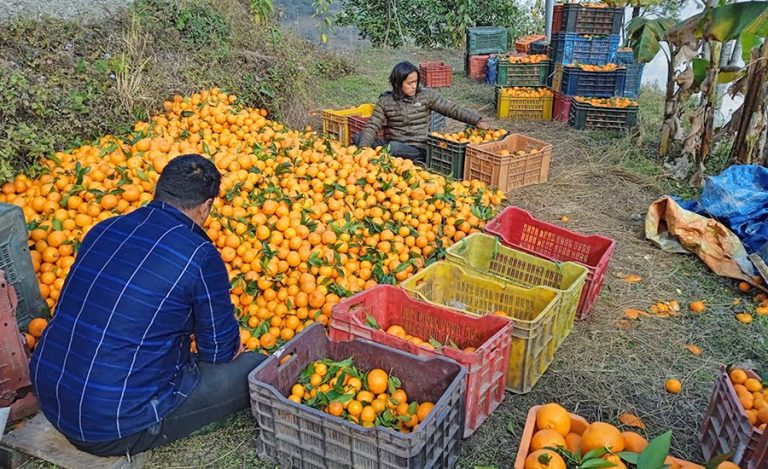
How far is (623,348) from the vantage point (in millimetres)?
4012

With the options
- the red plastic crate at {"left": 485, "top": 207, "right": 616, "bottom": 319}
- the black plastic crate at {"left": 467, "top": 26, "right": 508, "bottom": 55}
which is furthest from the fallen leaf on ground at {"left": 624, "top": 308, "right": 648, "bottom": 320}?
the black plastic crate at {"left": 467, "top": 26, "right": 508, "bottom": 55}

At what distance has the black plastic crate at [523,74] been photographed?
970cm

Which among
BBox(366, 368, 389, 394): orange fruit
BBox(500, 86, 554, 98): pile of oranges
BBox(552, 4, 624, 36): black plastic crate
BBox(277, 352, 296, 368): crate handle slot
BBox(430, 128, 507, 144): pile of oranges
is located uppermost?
BBox(552, 4, 624, 36): black plastic crate

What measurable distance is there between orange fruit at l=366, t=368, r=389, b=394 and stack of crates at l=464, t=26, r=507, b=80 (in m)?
10.8

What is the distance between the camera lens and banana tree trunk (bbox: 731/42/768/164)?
20.4ft

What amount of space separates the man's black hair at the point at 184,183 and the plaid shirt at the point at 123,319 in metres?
0.05

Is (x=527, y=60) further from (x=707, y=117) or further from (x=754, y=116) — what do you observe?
(x=754, y=116)

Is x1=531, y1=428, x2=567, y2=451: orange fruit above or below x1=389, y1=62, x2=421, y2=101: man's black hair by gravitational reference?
below

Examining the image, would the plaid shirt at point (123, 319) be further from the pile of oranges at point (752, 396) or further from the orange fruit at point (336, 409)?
the pile of oranges at point (752, 396)

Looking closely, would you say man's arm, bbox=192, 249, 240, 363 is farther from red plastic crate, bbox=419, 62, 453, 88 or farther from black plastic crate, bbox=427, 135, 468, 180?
red plastic crate, bbox=419, 62, 453, 88

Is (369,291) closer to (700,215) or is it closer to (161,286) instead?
(161,286)

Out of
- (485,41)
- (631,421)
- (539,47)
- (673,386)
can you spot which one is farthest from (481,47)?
(631,421)

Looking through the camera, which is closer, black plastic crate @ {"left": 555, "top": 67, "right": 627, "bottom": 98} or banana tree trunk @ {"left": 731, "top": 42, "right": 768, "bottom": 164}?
banana tree trunk @ {"left": 731, "top": 42, "right": 768, "bottom": 164}

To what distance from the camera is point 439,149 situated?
647cm
